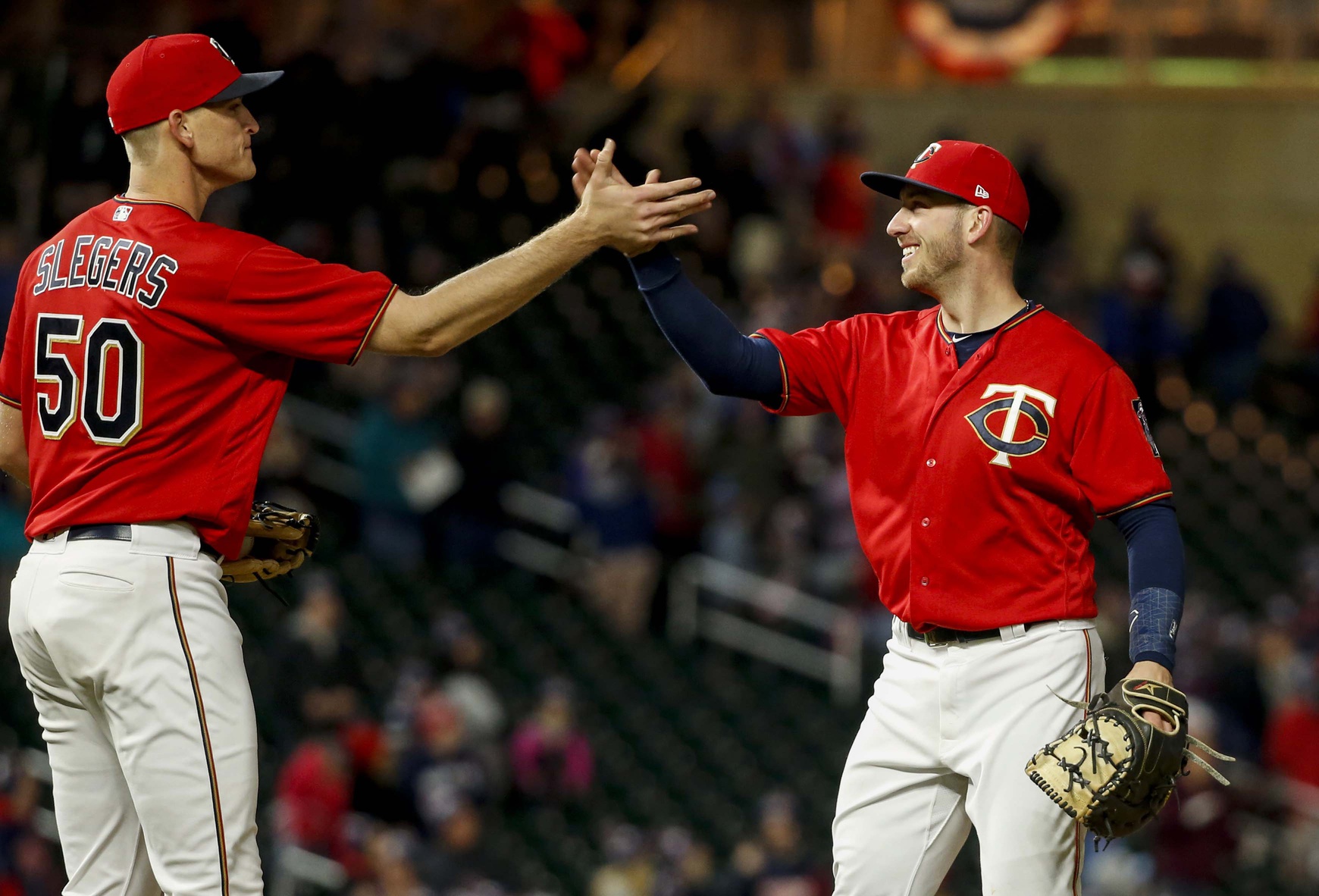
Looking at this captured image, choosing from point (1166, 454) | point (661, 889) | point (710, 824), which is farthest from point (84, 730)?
point (1166, 454)

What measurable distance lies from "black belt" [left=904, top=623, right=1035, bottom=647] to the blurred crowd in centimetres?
514

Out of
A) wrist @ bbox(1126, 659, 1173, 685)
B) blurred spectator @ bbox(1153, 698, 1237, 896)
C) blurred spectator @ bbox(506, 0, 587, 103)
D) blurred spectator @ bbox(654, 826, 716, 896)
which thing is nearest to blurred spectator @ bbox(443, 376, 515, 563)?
blurred spectator @ bbox(654, 826, 716, 896)

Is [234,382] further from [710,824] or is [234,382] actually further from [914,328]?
[710,824]

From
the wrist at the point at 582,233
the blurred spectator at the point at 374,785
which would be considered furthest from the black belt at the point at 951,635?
the blurred spectator at the point at 374,785

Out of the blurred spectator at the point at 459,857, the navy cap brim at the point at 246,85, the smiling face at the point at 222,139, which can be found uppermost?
the navy cap brim at the point at 246,85

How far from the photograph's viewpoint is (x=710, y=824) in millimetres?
10453

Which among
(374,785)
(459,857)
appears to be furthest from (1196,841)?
(374,785)

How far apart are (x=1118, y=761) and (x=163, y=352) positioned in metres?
2.05

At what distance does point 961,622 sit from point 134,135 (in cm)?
201

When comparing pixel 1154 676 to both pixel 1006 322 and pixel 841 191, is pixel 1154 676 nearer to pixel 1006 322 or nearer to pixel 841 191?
pixel 1006 322

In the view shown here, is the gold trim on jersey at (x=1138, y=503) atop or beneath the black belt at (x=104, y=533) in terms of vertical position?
beneath

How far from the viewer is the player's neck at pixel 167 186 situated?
12.0 ft

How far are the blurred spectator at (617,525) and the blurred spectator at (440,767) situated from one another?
1873mm

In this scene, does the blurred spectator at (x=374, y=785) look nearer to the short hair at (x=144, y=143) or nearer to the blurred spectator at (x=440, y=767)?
the blurred spectator at (x=440, y=767)
